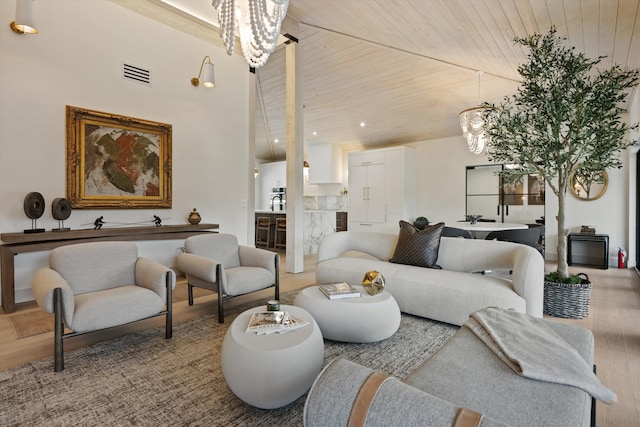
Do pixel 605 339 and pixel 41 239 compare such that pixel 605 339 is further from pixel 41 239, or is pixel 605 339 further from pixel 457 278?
pixel 41 239

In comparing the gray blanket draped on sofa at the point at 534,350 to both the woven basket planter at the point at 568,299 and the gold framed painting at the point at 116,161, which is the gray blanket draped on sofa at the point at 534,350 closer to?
the woven basket planter at the point at 568,299

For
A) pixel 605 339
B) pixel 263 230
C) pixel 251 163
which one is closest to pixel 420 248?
pixel 605 339

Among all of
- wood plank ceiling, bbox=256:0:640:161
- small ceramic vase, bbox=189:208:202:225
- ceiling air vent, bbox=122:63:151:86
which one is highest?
wood plank ceiling, bbox=256:0:640:161

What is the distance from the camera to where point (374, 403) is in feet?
2.61

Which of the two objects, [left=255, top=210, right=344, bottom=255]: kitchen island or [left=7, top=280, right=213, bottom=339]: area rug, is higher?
[left=255, top=210, right=344, bottom=255]: kitchen island

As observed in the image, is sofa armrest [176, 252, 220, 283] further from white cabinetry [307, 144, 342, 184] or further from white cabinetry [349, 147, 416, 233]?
white cabinetry [307, 144, 342, 184]

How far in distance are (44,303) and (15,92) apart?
2.64m

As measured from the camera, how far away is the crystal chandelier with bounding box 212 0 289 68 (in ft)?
8.53

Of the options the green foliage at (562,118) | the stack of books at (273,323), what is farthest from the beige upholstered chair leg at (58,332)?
the green foliage at (562,118)

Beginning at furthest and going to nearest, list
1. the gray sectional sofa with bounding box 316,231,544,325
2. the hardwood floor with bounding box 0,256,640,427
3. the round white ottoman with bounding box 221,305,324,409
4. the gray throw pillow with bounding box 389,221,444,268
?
the gray throw pillow with bounding box 389,221,444,268
the gray sectional sofa with bounding box 316,231,544,325
the hardwood floor with bounding box 0,256,640,427
the round white ottoman with bounding box 221,305,324,409

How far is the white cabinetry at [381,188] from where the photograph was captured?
26.6 ft

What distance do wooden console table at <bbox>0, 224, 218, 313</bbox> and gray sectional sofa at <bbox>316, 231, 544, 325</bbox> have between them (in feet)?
7.52

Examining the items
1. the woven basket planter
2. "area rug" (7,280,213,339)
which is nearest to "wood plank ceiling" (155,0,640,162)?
the woven basket planter

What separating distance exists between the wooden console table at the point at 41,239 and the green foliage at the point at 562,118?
4.25 m
